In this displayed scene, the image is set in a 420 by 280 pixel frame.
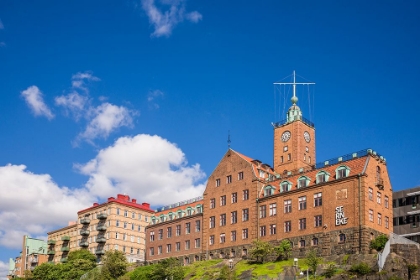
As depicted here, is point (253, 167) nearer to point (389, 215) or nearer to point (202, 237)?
point (202, 237)

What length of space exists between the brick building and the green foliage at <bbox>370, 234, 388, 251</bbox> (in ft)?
112

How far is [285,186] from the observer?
100 m

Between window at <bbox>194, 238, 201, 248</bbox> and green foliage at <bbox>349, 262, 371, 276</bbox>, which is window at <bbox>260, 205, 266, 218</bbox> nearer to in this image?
window at <bbox>194, 238, 201, 248</bbox>

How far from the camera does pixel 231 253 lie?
105 meters

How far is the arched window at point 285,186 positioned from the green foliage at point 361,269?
21.2 m

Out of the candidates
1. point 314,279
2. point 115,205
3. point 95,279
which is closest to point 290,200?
point 314,279

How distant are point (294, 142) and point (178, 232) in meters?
27.3

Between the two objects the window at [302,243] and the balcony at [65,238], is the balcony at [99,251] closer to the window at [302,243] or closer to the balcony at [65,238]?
the balcony at [65,238]

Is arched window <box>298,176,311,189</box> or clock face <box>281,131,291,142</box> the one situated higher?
clock face <box>281,131,291,142</box>

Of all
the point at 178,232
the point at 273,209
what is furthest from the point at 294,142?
the point at 178,232

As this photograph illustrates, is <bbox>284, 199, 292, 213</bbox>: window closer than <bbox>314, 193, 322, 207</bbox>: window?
No

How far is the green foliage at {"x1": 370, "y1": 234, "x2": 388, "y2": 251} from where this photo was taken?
85719mm

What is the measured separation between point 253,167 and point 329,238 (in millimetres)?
20518

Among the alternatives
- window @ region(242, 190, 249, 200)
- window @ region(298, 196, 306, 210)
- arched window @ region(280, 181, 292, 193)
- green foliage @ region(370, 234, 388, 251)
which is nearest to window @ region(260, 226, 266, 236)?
window @ region(242, 190, 249, 200)
